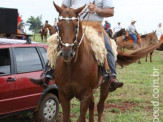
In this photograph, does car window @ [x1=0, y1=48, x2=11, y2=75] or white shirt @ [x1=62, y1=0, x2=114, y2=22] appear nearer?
white shirt @ [x1=62, y1=0, x2=114, y2=22]

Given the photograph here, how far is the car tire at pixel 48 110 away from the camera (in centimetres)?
698

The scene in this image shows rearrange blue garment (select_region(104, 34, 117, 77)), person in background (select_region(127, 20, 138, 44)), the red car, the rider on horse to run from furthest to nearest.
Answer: person in background (select_region(127, 20, 138, 44))
the red car
blue garment (select_region(104, 34, 117, 77))
the rider on horse

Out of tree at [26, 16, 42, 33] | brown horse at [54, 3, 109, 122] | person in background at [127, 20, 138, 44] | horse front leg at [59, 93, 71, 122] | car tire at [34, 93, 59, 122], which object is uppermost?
tree at [26, 16, 42, 33]

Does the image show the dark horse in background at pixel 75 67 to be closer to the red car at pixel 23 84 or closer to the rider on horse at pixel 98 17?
the rider on horse at pixel 98 17

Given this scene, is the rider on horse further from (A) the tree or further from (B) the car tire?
(A) the tree

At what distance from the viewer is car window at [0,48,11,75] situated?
20.5 feet

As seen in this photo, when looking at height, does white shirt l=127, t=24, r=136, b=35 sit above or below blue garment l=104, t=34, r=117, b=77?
above

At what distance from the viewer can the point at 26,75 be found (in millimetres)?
6605

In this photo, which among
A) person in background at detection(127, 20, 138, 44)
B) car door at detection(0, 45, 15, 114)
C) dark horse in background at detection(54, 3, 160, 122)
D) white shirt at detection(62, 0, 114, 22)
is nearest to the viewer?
dark horse in background at detection(54, 3, 160, 122)

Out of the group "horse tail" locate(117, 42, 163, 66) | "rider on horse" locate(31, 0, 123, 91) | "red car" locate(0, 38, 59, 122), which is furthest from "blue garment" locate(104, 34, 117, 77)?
"red car" locate(0, 38, 59, 122)

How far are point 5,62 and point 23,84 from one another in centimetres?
58

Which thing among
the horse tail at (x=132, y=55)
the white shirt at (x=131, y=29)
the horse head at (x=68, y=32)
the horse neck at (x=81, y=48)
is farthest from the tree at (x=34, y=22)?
the horse head at (x=68, y=32)

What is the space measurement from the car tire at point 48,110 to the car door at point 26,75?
231 millimetres

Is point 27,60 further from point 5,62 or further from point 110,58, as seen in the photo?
point 110,58
